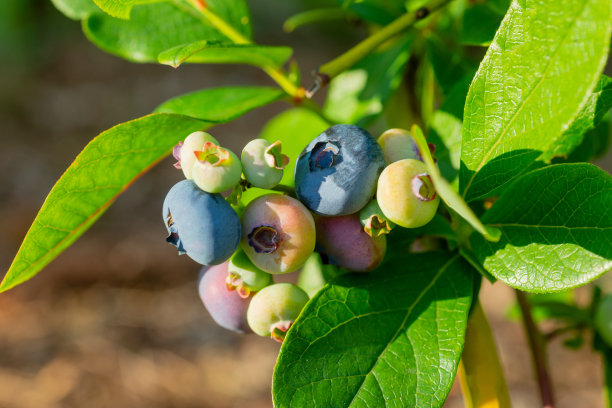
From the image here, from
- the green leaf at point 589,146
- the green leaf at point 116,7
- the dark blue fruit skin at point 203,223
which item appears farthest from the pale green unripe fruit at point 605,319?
the green leaf at point 116,7

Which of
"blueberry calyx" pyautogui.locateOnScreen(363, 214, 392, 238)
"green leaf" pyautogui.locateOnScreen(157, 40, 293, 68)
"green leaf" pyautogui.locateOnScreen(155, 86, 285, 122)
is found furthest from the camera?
"green leaf" pyautogui.locateOnScreen(155, 86, 285, 122)

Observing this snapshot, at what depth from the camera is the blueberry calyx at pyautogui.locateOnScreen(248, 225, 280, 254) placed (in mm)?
582

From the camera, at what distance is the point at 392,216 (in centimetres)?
57

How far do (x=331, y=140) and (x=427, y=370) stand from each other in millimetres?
261

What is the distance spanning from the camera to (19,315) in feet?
12.0

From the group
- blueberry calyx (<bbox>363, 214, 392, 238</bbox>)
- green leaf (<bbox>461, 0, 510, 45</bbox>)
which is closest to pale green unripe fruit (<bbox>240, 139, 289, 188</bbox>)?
blueberry calyx (<bbox>363, 214, 392, 238</bbox>)

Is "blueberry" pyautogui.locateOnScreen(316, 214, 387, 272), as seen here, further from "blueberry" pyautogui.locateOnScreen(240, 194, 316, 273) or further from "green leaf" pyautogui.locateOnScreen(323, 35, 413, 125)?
"green leaf" pyautogui.locateOnScreen(323, 35, 413, 125)

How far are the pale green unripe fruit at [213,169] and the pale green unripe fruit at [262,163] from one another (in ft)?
0.07

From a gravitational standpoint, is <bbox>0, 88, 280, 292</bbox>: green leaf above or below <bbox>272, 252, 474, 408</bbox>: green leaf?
above

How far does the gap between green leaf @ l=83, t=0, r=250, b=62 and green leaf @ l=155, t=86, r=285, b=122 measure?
0.26ft

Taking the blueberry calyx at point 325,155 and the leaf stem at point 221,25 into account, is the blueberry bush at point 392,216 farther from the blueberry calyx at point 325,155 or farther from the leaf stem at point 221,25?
the leaf stem at point 221,25

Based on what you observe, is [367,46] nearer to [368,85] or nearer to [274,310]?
[368,85]

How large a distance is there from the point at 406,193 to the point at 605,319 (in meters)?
0.61

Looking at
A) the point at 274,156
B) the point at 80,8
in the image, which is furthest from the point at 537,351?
the point at 80,8
